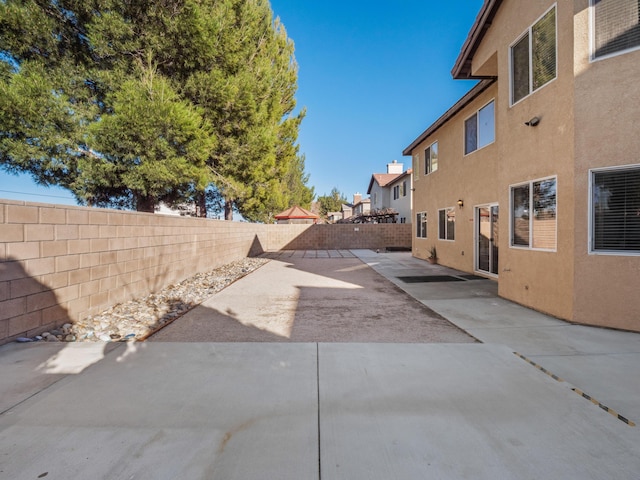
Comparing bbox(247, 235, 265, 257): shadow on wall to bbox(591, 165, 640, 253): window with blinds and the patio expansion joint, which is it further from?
the patio expansion joint

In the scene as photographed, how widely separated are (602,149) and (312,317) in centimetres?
481

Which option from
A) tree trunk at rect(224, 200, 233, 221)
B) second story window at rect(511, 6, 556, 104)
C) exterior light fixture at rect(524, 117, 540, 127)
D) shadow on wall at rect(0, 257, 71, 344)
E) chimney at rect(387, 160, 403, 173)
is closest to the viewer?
shadow on wall at rect(0, 257, 71, 344)

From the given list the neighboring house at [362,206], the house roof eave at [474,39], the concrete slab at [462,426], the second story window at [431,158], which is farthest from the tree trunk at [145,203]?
the neighboring house at [362,206]

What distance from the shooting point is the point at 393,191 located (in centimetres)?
2831

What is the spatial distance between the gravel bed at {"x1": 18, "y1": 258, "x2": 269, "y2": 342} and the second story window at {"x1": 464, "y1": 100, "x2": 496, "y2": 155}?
25.6 ft

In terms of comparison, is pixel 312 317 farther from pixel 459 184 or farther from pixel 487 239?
pixel 459 184

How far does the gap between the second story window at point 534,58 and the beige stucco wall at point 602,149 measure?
0.56 meters

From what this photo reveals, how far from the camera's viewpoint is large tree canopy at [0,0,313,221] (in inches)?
311

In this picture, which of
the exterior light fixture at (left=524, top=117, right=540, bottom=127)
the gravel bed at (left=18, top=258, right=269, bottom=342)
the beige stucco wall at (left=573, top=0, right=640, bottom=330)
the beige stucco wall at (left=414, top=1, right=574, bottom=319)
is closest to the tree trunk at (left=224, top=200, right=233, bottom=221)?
the gravel bed at (left=18, top=258, right=269, bottom=342)

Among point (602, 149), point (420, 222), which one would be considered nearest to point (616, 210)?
point (602, 149)

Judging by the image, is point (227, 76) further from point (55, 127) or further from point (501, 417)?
point (501, 417)

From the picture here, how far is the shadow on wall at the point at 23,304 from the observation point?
3682 mm

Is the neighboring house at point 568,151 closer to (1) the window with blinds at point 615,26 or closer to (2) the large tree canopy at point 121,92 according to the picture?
(1) the window with blinds at point 615,26

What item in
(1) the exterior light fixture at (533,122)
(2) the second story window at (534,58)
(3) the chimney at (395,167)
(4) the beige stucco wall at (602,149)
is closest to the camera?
(4) the beige stucco wall at (602,149)
